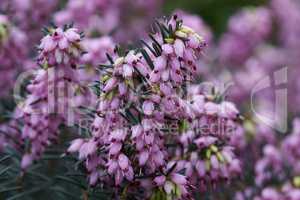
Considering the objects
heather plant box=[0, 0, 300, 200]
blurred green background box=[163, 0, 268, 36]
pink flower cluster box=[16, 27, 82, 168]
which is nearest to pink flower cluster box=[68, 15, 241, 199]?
heather plant box=[0, 0, 300, 200]

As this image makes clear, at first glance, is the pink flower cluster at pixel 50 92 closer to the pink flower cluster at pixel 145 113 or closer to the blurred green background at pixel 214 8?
the pink flower cluster at pixel 145 113

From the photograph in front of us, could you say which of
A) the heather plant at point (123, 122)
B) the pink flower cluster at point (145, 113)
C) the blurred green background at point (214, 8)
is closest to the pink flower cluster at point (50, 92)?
the heather plant at point (123, 122)

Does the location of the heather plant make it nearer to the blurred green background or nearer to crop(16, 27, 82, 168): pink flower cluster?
crop(16, 27, 82, 168): pink flower cluster

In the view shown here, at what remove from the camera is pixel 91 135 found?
2.70 meters

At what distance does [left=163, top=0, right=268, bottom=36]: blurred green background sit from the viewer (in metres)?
6.54

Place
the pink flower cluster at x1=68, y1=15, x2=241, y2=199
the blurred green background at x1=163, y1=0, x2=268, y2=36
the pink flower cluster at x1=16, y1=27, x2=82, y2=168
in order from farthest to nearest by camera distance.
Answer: the blurred green background at x1=163, y1=0, x2=268, y2=36
the pink flower cluster at x1=16, y1=27, x2=82, y2=168
the pink flower cluster at x1=68, y1=15, x2=241, y2=199

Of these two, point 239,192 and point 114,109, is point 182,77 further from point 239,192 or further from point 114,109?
point 239,192

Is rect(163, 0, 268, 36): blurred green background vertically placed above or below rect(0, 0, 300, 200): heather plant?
above

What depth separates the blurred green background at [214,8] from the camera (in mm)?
6539

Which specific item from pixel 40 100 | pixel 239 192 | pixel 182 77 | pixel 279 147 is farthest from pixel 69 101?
pixel 279 147

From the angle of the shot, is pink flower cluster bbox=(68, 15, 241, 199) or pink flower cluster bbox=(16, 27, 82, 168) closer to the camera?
pink flower cluster bbox=(68, 15, 241, 199)

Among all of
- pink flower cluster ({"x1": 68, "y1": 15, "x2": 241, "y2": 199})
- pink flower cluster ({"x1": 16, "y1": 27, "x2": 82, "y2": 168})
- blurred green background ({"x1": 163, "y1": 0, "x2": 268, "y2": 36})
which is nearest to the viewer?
pink flower cluster ({"x1": 68, "y1": 15, "x2": 241, "y2": 199})

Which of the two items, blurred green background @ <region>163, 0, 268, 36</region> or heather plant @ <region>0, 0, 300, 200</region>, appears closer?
heather plant @ <region>0, 0, 300, 200</region>

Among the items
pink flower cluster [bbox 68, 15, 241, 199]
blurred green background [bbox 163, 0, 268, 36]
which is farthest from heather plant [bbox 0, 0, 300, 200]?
blurred green background [bbox 163, 0, 268, 36]
